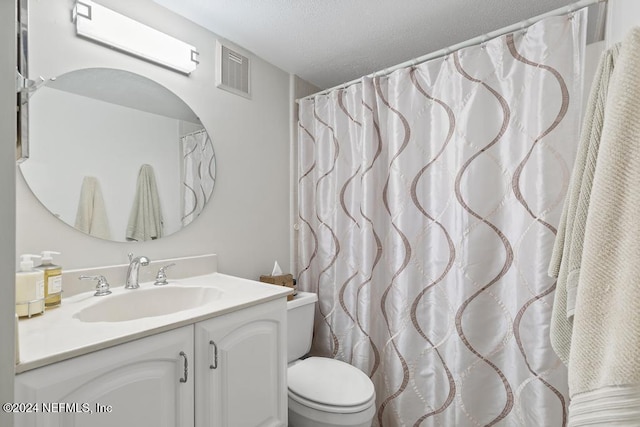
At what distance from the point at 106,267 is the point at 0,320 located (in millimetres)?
935

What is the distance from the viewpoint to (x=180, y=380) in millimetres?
953

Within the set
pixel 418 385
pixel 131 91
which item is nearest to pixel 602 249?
pixel 418 385

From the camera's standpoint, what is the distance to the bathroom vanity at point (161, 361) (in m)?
0.74

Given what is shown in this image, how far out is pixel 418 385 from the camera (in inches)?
62.5

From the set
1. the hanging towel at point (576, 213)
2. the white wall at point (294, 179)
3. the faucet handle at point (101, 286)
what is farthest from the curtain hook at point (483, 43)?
the faucet handle at point (101, 286)

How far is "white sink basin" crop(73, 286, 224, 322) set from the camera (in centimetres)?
116

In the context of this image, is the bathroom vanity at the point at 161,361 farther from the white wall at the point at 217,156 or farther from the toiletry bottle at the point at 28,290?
the white wall at the point at 217,156

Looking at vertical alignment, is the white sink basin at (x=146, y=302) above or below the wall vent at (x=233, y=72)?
below

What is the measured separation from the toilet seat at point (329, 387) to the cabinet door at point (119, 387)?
1.84 feet

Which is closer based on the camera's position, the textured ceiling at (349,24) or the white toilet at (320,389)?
the white toilet at (320,389)

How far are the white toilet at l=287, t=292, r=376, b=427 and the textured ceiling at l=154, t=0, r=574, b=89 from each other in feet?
4.75

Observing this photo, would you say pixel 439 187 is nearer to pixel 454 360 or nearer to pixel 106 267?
pixel 454 360

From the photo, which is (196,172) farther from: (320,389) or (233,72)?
(320,389)

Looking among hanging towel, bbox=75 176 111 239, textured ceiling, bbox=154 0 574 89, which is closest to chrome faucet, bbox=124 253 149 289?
hanging towel, bbox=75 176 111 239
